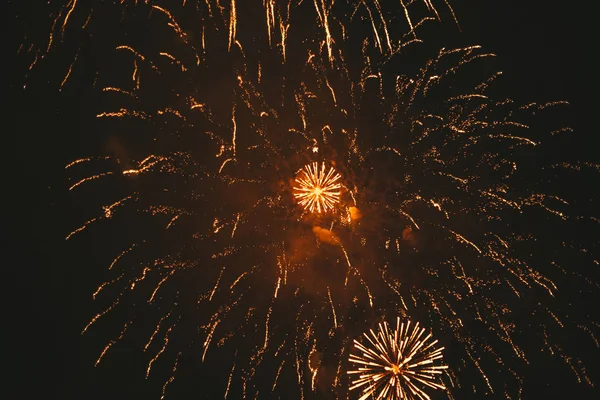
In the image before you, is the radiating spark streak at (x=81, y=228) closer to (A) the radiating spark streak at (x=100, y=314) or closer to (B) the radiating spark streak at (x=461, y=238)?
(A) the radiating spark streak at (x=100, y=314)

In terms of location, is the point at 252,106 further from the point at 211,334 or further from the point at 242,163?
the point at 211,334

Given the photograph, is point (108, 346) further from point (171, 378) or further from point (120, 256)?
point (120, 256)

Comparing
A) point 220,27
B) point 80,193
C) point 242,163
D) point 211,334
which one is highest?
point 220,27

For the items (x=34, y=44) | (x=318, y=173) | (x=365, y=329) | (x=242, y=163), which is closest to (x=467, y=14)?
(x=318, y=173)

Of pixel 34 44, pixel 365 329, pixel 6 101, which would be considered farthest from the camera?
pixel 365 329

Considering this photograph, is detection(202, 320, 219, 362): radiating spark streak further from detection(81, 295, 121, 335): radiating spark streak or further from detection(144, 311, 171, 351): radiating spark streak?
detection(81, 295, 121, 335): radiating spark streak

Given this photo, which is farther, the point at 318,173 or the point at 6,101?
the point at 318,173
